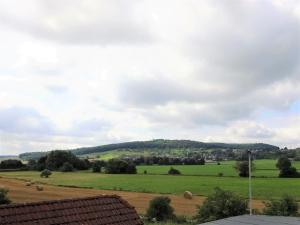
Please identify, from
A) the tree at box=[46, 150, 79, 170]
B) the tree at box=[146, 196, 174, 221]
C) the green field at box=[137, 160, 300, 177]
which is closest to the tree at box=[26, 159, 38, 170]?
the tree at box=[46, 150, 79, 170]

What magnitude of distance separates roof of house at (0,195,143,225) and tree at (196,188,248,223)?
1198cm

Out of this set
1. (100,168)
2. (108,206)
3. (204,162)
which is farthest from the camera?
(204,162)

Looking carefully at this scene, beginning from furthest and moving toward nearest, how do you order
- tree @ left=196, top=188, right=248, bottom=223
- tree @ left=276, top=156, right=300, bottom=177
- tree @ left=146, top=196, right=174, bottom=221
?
tree @ left=276, top=156, right=300, bottom=177 → tree @ left=146, top=196, right=174, bottom=221 → tree @ left=196, top=188, right=248, bottom=223

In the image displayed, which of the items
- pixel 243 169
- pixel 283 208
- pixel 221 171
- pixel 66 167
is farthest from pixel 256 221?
pixel 66 167

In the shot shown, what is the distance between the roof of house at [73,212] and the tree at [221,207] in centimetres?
1198

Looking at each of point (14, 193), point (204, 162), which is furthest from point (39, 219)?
point (204, 162)

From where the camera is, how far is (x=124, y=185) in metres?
67.2

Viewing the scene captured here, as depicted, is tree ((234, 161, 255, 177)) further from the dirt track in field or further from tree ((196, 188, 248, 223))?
tree ((196, 188, 248, 223))

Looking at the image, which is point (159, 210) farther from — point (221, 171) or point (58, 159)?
point (58, 159)

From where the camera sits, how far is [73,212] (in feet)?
49.2

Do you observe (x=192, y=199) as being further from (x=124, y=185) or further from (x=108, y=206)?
(x=108, y=206)

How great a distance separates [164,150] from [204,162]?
47.0m

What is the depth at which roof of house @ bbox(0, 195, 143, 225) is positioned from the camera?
14.0 metres

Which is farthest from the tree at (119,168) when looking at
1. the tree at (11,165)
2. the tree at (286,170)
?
the tree at (286,170)
